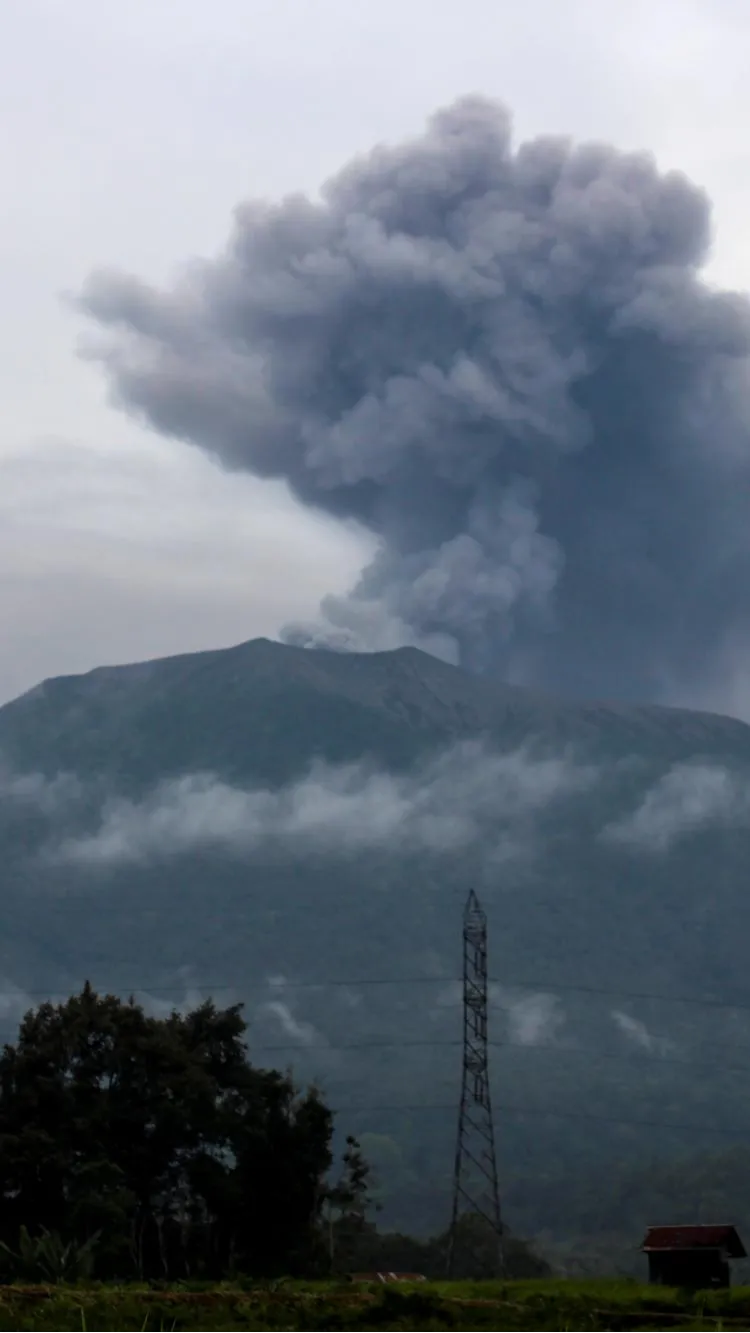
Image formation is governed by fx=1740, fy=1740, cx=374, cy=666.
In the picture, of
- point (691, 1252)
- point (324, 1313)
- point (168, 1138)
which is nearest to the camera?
point (324, 1313)

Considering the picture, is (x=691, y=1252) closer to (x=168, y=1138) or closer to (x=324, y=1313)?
(x=168, y=1138)

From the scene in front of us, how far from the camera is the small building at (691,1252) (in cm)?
5891

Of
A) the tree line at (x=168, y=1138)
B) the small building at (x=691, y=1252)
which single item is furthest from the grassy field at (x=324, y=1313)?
the tree line at (x=168, y=1138)

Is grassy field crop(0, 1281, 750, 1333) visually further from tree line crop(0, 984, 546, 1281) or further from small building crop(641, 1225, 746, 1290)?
tree line crop(0, 984, 546, 1281)

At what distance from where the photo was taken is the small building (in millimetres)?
58906

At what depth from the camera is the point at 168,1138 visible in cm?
6756

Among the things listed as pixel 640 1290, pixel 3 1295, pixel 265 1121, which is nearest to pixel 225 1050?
pixel 265 1121

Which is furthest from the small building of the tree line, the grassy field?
the grassy field

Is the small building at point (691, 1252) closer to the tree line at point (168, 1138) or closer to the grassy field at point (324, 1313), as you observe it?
the tree line at point (168, 1138)

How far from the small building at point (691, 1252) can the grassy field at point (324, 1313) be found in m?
27.3

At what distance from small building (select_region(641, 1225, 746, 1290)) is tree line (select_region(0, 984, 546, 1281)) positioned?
45.1 ft

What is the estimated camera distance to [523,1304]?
3044cm

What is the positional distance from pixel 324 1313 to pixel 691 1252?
1323 inches

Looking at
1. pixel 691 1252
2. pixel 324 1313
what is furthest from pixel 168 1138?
pixel 324 1313
